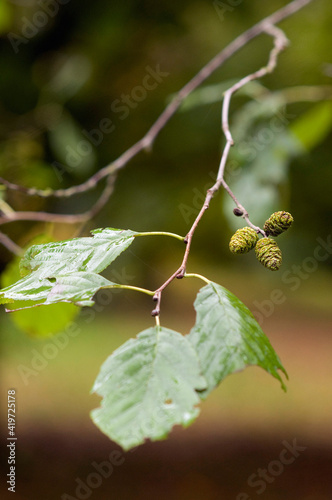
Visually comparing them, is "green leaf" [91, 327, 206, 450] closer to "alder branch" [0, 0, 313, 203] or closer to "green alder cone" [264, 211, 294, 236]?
"green alder cone" [264, 211, 294, 236]

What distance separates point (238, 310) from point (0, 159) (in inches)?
66.0

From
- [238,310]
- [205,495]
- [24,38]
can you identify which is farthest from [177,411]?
[205,495]

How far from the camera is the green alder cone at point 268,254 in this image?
705mm

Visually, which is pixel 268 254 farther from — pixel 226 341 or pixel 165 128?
pixel 165 128

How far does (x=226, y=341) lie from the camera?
62 cm

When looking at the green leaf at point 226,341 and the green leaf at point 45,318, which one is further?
the green leaf at point 45,318

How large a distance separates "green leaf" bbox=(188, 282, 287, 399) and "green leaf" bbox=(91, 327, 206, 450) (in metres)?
0.02

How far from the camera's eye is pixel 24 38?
6.95 ft

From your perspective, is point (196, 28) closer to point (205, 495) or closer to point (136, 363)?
point (136, 363)

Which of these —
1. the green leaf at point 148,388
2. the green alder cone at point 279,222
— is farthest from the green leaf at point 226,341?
the green alder cone at point 279,222

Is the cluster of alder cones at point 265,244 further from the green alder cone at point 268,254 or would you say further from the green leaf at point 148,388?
the green leaf at point 148,388

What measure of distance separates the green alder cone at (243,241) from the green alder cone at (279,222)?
0.12 ft

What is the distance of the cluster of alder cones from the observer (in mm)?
708

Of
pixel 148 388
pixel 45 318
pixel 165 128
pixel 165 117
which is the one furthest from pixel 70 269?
pixel 165 128
